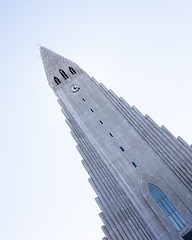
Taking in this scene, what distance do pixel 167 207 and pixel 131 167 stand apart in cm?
623

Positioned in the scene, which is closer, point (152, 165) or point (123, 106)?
point (152, 165)

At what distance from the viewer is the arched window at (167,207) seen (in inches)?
941

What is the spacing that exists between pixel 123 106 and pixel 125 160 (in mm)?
9052

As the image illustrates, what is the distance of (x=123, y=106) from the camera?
34.1 meters

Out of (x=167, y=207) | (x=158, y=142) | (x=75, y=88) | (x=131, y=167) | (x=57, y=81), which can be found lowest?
(x=167, y=207)

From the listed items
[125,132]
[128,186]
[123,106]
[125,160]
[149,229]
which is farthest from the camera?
[123,106]

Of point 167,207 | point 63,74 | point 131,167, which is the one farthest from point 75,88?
point 167,207

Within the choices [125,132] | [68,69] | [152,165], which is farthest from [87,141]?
[68,69]

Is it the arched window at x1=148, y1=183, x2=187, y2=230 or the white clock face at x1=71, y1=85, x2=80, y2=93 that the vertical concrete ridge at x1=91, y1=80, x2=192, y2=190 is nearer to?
the arched window at x1=148, y1=183, x2=187, y2=230

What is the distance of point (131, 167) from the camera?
92.9ft

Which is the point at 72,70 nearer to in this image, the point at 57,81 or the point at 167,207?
the point at 57,81

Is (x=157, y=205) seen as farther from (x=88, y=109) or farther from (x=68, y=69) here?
(x=68, y=69)

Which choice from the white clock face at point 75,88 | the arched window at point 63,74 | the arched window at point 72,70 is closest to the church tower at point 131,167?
Answer: the white clock face at point 75,88

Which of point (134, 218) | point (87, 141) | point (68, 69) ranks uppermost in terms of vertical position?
point (68, 69)
